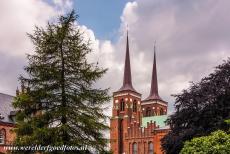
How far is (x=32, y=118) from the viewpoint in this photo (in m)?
26.5

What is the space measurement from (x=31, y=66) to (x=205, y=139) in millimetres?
11385

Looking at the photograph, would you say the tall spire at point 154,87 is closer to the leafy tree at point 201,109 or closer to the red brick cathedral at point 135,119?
the red brick cathedral at point 135,119

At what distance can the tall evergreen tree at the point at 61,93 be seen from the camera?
26.4 meters

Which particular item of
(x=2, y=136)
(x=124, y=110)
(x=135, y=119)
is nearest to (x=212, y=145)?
(x=2, y=136)

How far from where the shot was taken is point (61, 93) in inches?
1053

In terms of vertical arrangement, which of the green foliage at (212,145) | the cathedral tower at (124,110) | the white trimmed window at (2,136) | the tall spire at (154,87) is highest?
the tall spire at (154,87)

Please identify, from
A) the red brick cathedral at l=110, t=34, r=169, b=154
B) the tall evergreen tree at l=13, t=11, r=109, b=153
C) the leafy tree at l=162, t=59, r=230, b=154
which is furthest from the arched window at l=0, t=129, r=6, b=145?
the red brick cathedral at l=110, t=34, r=169, b=154

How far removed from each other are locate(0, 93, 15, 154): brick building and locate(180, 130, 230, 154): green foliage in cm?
2828

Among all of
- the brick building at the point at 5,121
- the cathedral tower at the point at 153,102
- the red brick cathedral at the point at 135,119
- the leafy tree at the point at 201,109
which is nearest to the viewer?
the leafy tree at the point at 201,109

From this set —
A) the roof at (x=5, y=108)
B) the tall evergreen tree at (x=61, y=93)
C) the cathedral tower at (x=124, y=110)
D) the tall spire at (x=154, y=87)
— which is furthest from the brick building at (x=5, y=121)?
the tall spire at (x=154, y=87)

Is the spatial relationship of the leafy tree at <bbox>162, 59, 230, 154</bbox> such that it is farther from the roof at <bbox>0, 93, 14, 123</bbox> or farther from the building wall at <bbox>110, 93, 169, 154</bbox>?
the building wall at <bbox>110, 93, 169, 154</bbox>

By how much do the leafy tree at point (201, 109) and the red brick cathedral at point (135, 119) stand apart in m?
37.0

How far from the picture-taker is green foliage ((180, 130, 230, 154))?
26312mm

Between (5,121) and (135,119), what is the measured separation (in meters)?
49.0
